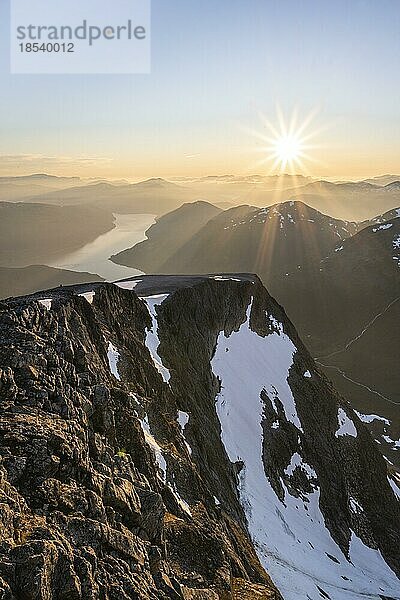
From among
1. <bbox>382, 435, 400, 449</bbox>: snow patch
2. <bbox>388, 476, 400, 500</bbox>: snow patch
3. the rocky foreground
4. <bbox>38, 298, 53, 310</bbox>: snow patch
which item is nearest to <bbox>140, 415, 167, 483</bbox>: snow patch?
the rocky foreground

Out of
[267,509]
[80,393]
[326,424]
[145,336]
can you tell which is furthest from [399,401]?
[80,393]

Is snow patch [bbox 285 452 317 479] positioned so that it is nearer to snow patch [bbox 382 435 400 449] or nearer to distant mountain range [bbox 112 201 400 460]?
snow patch [bbox 382 435 400 449]

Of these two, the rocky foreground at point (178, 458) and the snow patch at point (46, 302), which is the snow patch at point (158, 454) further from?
the snow patch at point (46, 302)

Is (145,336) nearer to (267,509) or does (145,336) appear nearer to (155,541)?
(267,509)

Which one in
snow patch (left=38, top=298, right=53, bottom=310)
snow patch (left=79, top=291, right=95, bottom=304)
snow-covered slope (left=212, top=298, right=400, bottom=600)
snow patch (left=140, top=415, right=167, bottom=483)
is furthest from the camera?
snow-covered slope (left=212, top=298, right=400, bottom=600)

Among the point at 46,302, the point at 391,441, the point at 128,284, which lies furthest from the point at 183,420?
the point at 391,441

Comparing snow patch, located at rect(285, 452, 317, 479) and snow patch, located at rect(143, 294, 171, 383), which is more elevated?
snow patch, located at rect(143, 294, 171, 383)

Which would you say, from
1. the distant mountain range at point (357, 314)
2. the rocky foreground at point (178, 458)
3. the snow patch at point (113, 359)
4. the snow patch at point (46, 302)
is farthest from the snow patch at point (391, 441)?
the snow patch at point (46, 302)

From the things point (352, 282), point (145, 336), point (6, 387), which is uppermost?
point (352, 282)
